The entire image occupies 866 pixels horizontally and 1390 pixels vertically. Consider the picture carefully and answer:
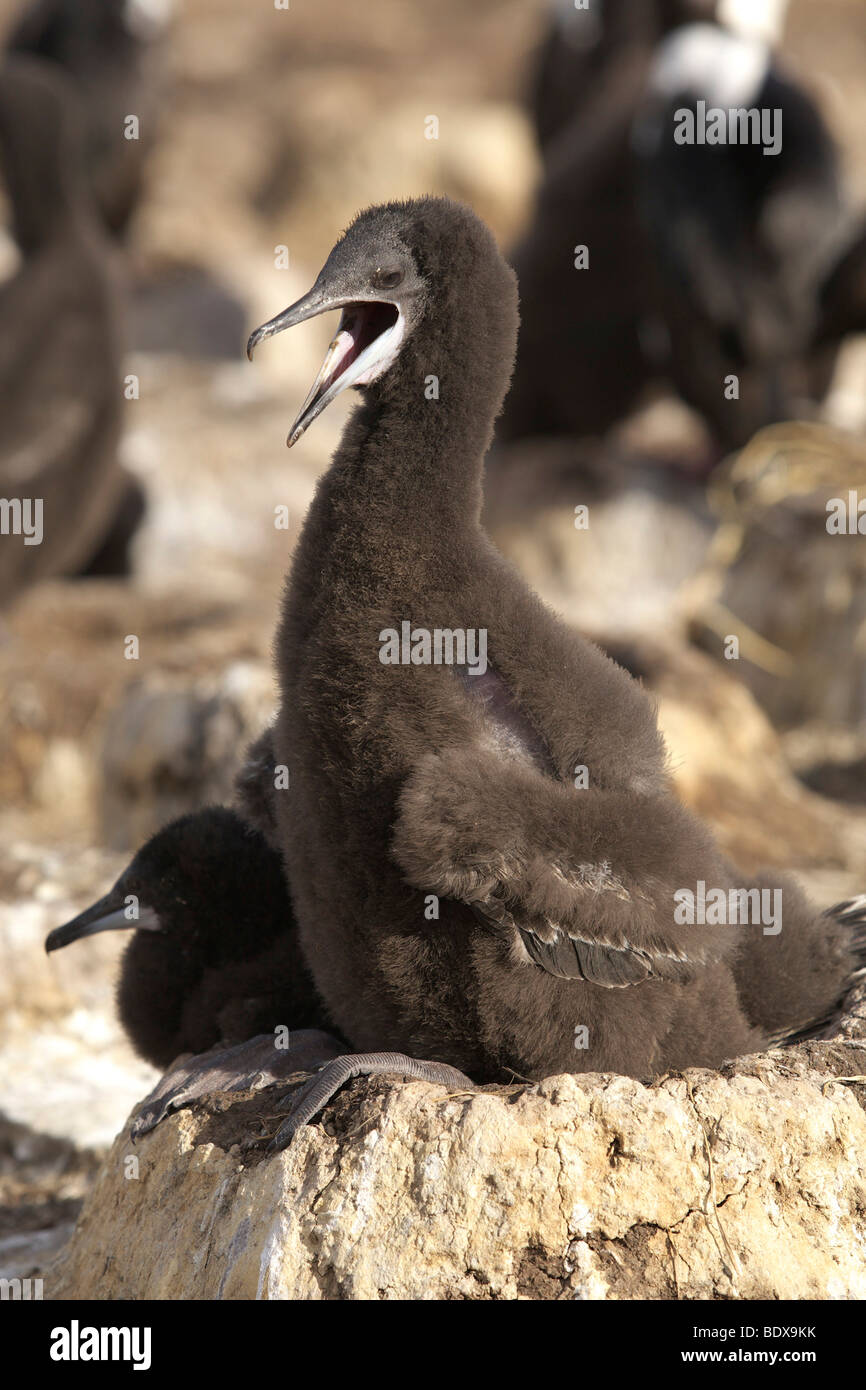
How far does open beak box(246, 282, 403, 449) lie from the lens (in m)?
2.93

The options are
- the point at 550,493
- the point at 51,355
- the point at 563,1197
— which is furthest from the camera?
the point at 550,493

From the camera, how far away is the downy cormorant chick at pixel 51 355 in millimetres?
8742

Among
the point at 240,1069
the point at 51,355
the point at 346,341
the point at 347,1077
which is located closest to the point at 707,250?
the point at 51,355

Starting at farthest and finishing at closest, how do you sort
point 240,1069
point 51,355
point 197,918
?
point 51,355 → point 197,918 → point 240,1069

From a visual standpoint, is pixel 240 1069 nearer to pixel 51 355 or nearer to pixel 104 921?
pixel 104 921

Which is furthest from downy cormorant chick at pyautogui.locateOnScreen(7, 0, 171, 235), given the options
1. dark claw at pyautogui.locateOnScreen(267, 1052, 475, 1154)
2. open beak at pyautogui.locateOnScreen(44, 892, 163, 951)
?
dark claw at pyautogui.locateOnScreen(267, 1052, 475, 1154)

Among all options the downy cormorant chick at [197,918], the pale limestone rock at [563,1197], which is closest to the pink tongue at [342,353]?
the downy cormorant chick at [197,918]

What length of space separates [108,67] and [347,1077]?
45.6 ft

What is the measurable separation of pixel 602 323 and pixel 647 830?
8.48 meters

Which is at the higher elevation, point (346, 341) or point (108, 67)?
point (108, 67)

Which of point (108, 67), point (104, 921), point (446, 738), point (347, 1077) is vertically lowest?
point (347, 1077)

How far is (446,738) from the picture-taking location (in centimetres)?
296

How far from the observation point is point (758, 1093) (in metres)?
3.02
